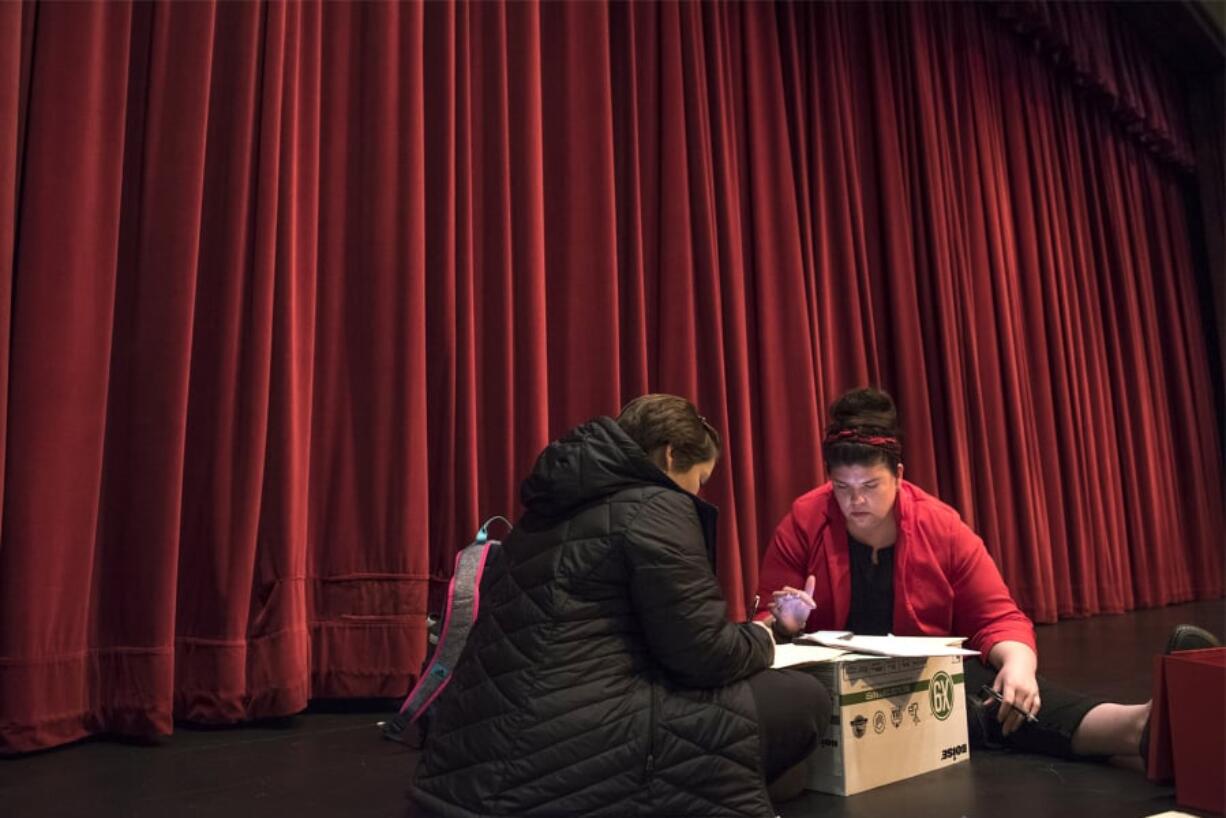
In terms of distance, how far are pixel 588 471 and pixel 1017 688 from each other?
36.9 inches

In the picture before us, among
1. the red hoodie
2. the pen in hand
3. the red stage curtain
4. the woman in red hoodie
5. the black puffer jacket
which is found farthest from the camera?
the red stage curtain

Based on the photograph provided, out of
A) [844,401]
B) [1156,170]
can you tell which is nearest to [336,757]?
[844,401]

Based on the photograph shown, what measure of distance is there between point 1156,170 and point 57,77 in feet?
22.1

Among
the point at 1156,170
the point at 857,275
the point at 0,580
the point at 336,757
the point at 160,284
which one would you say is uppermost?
the point at 1156,170

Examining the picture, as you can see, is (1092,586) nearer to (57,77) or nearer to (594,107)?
(594,107)

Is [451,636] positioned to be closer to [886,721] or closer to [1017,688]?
[886,721]

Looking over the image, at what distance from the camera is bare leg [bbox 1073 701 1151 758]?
5.80 feet

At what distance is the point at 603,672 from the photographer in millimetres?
1416

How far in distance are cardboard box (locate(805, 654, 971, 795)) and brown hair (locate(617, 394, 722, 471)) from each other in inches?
17.2

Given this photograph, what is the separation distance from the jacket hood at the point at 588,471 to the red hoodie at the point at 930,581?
76cm

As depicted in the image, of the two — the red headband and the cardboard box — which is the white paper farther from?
the red headband

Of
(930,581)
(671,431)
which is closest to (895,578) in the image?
(930,581)

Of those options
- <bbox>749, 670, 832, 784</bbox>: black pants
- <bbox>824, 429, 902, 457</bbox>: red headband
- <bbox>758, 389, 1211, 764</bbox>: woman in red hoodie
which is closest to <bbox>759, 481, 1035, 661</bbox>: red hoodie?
<bbox>758, 389, 1211, 764</bbox>: woman in red hoodie

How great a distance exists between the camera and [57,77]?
2.19 meters
